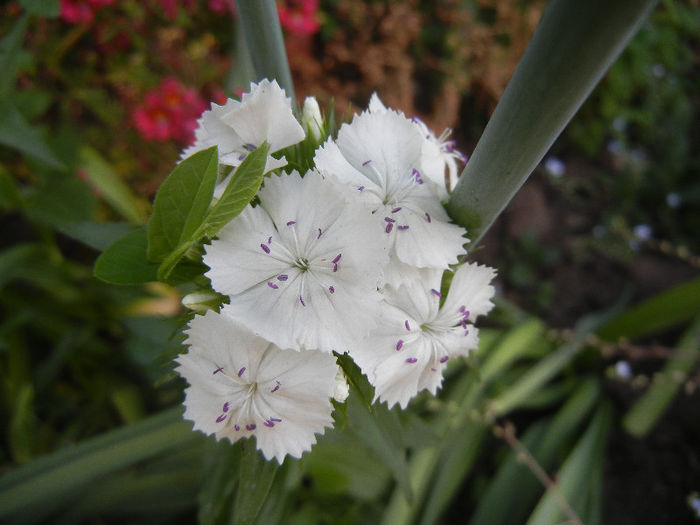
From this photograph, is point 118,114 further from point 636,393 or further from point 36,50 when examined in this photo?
point 636,393

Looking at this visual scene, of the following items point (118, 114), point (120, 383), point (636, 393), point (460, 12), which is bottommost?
point (636, 393)

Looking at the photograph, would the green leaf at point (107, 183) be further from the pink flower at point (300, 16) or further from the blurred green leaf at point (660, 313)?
the blurred green leaf at point (660, 313)

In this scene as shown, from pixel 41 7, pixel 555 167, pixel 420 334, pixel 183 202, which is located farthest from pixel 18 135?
pixel 555 167

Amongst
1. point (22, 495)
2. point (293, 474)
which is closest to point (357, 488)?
point (293, 474)

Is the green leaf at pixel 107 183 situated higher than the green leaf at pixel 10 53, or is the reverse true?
the green leaf at pixel 107 183

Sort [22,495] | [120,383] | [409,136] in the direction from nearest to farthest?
[409,136] < [22,495] < [120,383]

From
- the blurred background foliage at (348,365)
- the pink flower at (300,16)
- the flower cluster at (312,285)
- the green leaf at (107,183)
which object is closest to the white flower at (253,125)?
the flower cluster at (312,285)
